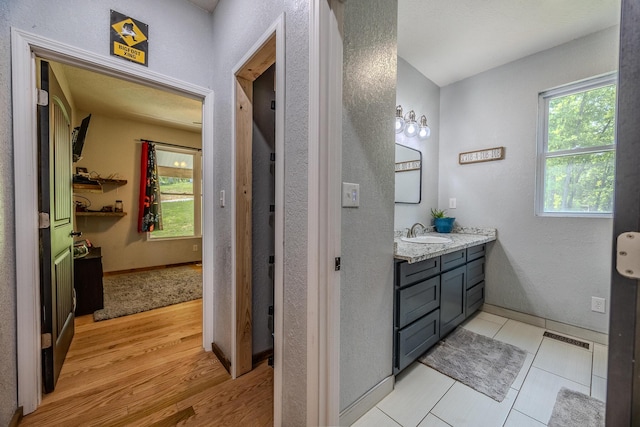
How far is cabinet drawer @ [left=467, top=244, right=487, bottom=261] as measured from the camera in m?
2.34

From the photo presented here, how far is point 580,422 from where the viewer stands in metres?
1.32

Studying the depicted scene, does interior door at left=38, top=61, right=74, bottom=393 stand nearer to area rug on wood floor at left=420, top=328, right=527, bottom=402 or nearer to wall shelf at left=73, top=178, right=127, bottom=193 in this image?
wall shelf at left=73, top=178, right=127, bottom=193

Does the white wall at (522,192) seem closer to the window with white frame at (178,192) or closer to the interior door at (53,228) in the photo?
the interior door at (53,228)

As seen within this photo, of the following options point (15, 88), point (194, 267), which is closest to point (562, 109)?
point (15, 88)

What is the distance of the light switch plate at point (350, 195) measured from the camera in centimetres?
115

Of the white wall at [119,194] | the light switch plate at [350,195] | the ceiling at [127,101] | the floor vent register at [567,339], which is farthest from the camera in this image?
the white wall at [119,194]

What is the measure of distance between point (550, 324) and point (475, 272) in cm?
76

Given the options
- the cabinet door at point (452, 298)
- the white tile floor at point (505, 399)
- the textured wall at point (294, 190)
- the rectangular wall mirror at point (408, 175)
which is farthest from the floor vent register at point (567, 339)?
the textured wall at point (294, 190)

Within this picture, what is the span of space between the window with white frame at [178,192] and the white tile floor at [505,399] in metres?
4.57

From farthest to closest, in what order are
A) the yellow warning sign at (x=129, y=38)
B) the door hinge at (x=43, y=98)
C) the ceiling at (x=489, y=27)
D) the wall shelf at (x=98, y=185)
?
the wall shelf at (x=98, y=185) < the ceiling at (x=489, y=27) < the yellow warning sign at (x=129, y=38) < the door hinge at (x=43, y=98)

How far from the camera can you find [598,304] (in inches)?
82.5

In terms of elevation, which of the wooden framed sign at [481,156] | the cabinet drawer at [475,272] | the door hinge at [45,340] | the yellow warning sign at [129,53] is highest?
the yellow warning sign at [129,53]

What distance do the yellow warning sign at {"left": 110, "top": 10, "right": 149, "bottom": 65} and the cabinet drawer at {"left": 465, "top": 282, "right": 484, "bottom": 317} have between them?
3.21 metres

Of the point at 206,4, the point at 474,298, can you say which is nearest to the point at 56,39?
the point at 206,4
